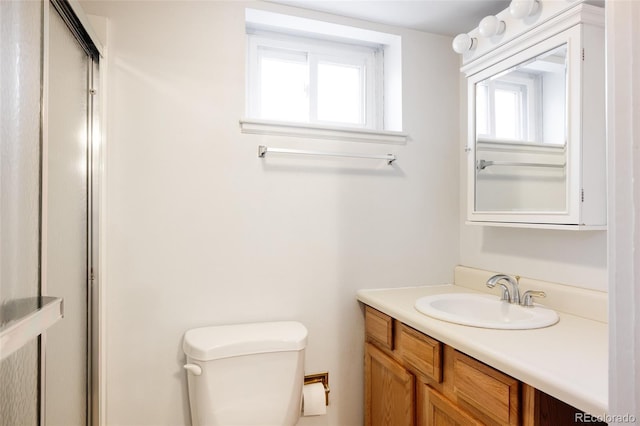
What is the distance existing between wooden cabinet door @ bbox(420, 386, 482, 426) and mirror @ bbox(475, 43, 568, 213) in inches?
29.0

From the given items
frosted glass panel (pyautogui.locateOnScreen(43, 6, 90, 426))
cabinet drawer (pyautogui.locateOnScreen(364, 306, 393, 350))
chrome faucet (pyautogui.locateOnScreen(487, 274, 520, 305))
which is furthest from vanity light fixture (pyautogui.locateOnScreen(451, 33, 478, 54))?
frosted glass panel (pyautogui.locateOnScreen(43, 6, 90, 426))

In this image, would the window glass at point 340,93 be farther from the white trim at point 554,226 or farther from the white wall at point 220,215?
the white trim at point 554,226

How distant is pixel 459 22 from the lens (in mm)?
1778

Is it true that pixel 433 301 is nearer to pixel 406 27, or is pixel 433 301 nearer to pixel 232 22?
pixel 406 27

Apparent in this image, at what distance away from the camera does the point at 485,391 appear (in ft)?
3.30

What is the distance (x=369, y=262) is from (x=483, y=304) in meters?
0.52

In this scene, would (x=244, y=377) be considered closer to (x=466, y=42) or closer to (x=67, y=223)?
(x=67, y=223)

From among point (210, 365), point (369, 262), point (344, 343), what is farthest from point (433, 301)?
point (210, 365)

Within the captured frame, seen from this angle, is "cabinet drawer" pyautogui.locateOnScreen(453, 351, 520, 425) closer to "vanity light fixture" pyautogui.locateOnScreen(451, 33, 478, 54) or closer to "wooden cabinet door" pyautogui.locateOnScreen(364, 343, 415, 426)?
"wooden cabinet door" pyautogui.locateOnScreen(364, 343, 415, 426)

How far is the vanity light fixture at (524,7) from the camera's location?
4.18 ft

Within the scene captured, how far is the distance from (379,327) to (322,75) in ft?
4.10

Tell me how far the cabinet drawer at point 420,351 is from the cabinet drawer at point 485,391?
8 cm

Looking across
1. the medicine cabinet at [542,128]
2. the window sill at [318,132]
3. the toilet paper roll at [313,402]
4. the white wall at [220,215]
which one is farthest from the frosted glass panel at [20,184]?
the medicine cabinet at [542,128]

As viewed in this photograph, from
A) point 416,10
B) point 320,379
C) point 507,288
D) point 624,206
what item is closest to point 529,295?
point 507,288
